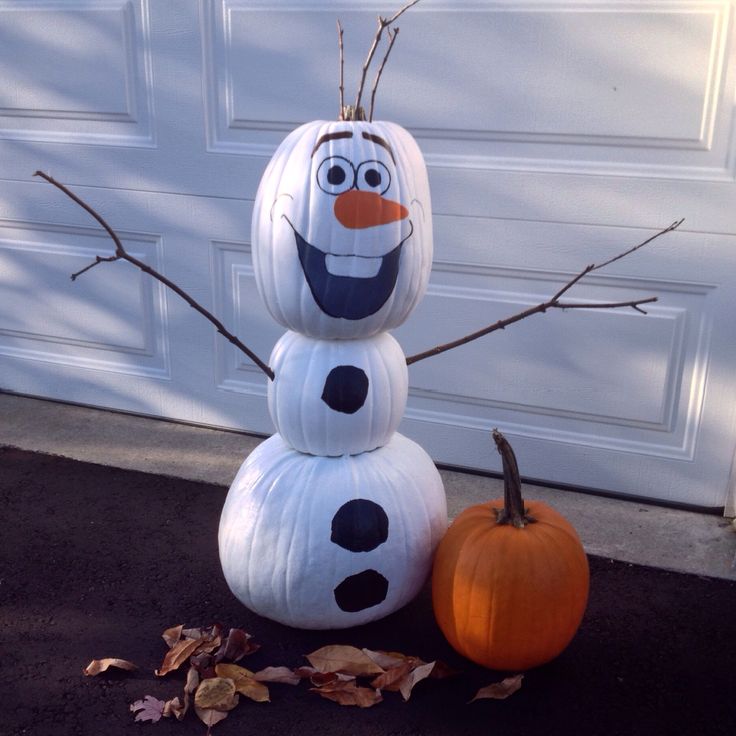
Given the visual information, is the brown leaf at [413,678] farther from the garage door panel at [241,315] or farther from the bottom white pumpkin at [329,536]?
the garage door panel at [241,315]

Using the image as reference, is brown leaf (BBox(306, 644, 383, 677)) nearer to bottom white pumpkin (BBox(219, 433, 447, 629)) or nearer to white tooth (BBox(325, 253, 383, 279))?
bottom white pumpkin (BBox(219, 433, 447, 629))

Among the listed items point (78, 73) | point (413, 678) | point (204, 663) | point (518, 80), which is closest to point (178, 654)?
point (204, 663)

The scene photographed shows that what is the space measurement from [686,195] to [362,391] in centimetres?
123

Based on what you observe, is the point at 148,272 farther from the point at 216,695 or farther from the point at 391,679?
the point at 391,679

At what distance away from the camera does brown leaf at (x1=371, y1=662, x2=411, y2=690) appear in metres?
1.90

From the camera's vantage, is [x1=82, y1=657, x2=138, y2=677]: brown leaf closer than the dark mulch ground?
No

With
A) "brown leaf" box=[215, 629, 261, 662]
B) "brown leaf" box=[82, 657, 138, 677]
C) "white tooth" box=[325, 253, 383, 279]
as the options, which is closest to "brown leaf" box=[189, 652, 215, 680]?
"brown leaf" box=[215, 629, 261, 662]

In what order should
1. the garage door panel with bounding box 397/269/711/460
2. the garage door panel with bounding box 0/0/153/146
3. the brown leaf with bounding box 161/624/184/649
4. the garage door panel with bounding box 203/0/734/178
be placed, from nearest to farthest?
the brown leaf with bounding box 161/624/184/649, the garage door panel with bounding box 203/0/734/178, the garage door panel with bounding box 397/269/711/460, the garage door panel with bounding box 0/0/153/146

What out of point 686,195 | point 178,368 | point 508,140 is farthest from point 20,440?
point 686,195

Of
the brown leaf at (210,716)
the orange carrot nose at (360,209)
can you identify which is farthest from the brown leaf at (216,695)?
the orange carrot nose at (360,209)

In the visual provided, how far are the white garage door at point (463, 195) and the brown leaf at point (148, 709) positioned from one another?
1.41 metres

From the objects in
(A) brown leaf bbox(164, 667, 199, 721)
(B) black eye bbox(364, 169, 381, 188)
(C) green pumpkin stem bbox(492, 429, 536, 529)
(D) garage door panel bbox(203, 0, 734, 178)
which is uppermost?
(D) garage door panel bbox(203, 0, 734, 178)

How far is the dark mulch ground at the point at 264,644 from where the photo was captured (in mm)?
1818

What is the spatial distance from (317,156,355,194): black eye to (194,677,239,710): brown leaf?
1.07m
